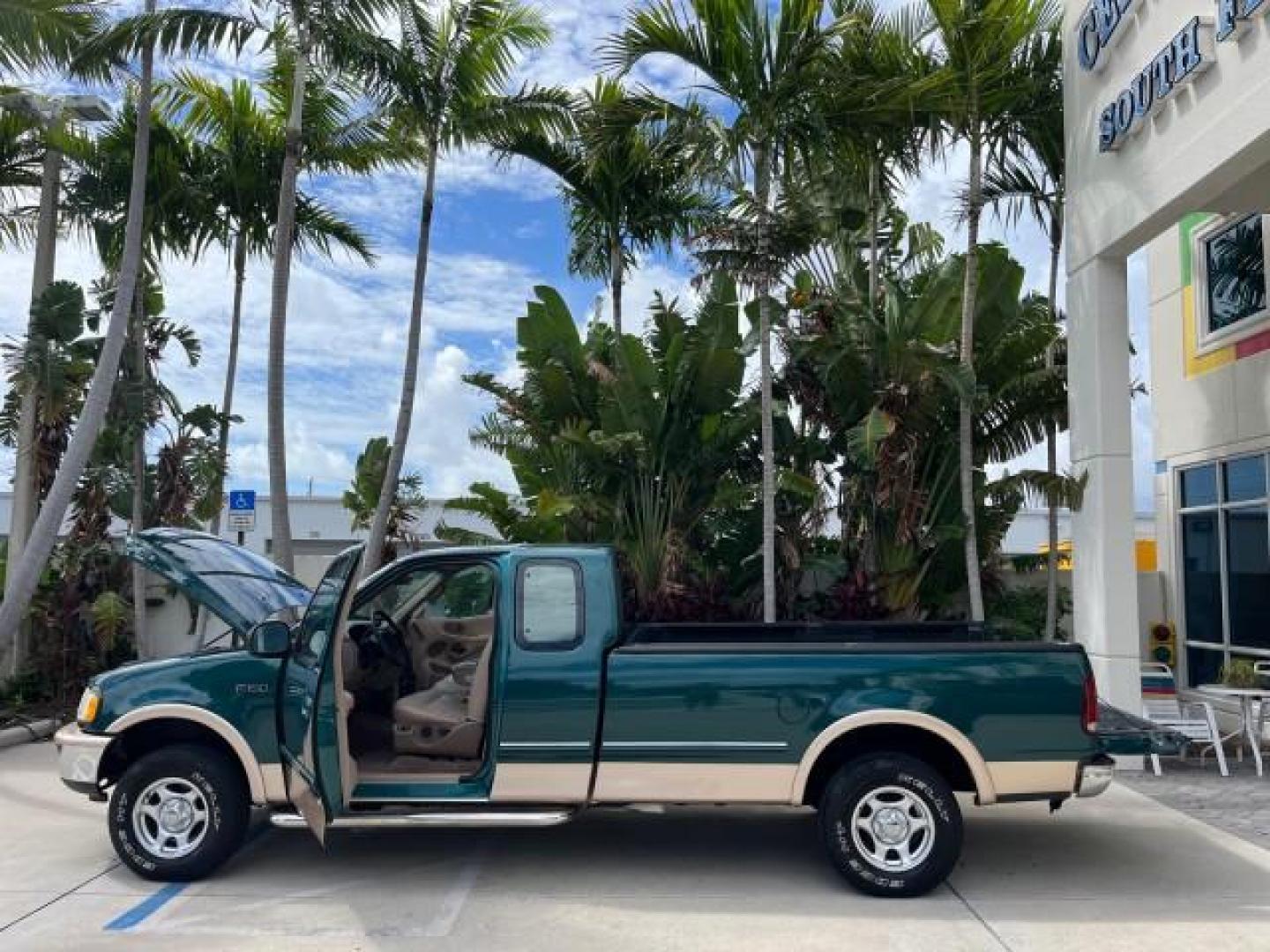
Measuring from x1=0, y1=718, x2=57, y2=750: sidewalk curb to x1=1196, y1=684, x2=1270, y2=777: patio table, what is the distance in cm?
1112

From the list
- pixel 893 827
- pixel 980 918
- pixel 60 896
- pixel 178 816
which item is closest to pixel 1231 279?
pixel 893 827

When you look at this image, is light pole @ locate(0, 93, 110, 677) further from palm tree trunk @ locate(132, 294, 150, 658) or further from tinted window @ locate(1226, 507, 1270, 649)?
tinted window @ locate(1226, 507, 1270, 649)

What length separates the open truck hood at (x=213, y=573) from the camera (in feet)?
21.2

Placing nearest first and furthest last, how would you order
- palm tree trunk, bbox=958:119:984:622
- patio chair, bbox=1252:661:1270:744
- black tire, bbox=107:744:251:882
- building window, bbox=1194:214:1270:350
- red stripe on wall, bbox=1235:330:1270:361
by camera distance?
black tire, bbox=107:744:251:882 → patio chair, bbox=1252:661:1270:744 → palm tree trunk, bbox=958:119:984:622 → red stripe on wall, bbox=1235:330:1270:361 → building window, bbox=1194:214:1270:350

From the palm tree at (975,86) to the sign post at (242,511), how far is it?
9.11 m

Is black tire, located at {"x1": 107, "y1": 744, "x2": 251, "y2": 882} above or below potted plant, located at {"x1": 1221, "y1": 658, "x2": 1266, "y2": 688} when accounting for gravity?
below

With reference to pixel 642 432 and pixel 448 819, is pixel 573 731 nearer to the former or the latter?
pixel 448 819

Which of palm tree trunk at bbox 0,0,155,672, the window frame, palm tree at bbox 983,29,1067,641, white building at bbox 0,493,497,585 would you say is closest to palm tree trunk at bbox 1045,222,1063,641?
palm tree at bbox 983,29,1067,641

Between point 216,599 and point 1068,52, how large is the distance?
356 inches

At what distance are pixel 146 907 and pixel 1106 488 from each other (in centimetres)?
791

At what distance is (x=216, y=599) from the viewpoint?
6520mm

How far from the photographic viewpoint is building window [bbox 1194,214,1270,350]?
12.0 meters

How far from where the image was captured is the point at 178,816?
6.45 m

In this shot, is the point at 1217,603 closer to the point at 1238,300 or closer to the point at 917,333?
the point at 1238,300
